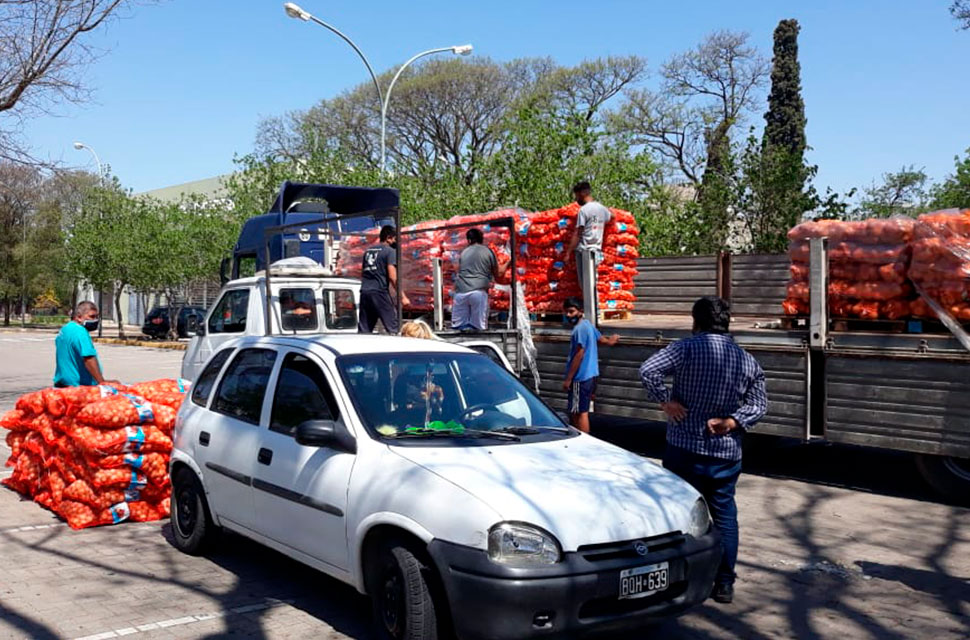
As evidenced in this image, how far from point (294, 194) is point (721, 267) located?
24.5 feet

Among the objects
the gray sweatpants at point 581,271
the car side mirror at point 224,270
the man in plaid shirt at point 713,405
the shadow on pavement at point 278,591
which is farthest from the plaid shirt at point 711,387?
the car side mirror at point 224,270

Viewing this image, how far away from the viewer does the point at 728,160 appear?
17.4 m

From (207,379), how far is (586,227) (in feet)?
16.9

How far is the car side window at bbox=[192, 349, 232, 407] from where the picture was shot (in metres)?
6.59

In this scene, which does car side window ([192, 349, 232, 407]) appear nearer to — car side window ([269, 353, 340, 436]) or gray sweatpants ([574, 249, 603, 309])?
car side window ([269, 353, 340, 436])

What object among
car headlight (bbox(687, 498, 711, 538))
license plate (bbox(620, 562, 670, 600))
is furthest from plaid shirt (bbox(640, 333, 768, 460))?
license plate (bbox(620, 562, 670, 600))

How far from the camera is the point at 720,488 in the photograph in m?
5.44

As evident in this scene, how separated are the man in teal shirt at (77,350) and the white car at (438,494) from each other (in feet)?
10.2

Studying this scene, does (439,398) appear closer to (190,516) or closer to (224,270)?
(190,516)

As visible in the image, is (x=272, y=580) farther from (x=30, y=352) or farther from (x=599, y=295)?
(x=30, y=352)

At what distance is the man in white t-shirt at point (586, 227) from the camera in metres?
10.5

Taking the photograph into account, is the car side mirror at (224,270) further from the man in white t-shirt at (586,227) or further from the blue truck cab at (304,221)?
the man in white t-shirt at (586,227)

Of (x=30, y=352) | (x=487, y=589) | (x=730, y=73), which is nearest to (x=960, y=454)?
(x=487, y=589)

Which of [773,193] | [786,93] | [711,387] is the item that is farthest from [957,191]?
[711,387]
